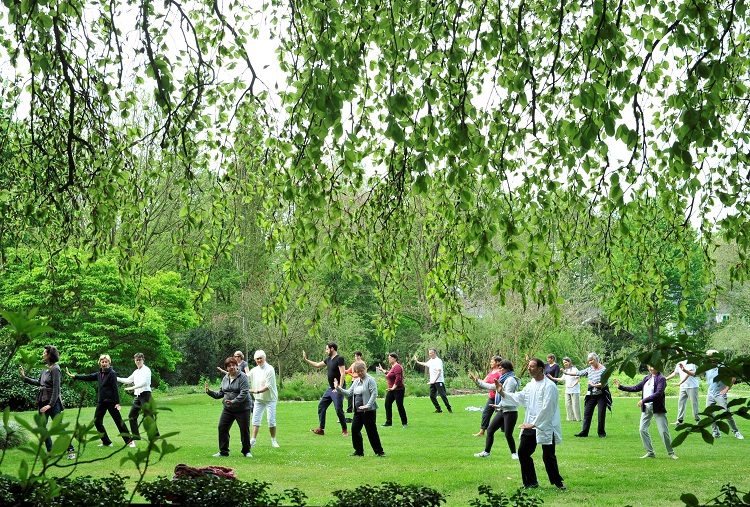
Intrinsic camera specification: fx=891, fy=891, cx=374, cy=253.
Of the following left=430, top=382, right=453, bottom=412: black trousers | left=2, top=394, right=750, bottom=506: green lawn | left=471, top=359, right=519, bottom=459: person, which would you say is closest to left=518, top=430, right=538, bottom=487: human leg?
left=2, top=394, right=750, bottom=506: green lawn

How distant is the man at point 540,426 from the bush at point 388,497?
13.7 ft

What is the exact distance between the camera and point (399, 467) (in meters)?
11.9

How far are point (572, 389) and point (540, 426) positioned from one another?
9.53 meters

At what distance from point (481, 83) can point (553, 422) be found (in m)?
3.97

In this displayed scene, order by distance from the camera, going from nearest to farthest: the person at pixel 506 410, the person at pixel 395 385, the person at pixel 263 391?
the person at pixel 506 410 < the person at pixel 263 391 < the person at pixel 395 385

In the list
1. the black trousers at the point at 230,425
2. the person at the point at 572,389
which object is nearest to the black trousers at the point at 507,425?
the black trousers at the point at 230,425

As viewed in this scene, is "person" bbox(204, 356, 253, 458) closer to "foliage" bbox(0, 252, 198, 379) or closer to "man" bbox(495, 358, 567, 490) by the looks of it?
"man" bbox(495, 358, 567, 490)

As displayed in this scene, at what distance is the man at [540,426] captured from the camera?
984 cm

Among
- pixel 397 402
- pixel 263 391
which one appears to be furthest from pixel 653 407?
pixel 397 402

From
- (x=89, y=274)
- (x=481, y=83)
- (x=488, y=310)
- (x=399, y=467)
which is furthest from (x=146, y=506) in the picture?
(x=488, y=310)

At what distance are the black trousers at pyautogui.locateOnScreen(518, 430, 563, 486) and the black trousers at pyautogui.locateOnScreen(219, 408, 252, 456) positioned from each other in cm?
462

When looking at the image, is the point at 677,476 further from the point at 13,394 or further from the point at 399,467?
the point at 13,394

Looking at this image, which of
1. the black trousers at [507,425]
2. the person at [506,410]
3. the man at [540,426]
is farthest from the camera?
the black trousers at [507,425]

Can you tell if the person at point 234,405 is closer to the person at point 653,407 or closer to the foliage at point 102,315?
the person at point 653,407
